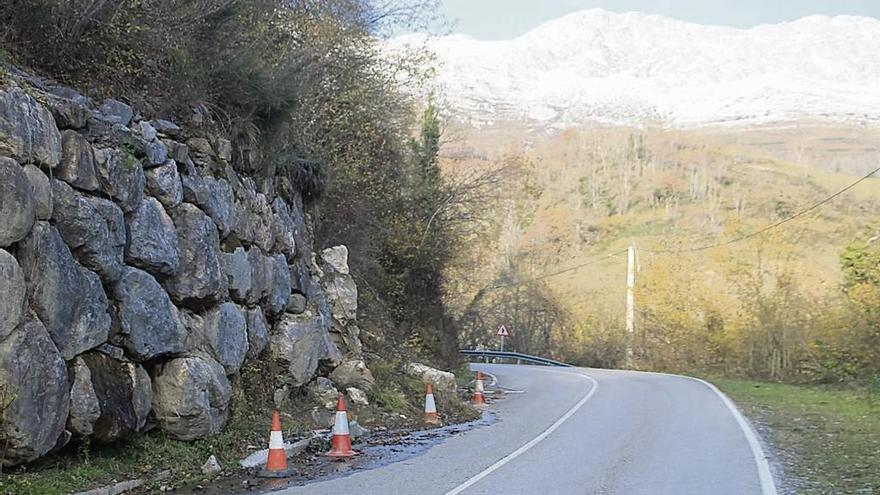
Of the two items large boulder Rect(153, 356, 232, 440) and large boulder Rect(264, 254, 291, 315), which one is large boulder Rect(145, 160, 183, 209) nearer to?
large boulder Rect(153, 356, 232, 440)

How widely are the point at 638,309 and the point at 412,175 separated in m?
20.5

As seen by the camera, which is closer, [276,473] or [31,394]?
[31,394]

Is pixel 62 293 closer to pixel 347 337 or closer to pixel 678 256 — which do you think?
pixel 347 337

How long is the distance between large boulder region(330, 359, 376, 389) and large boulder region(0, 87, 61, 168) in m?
7.97

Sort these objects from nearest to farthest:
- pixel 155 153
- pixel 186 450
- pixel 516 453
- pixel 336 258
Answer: pixel 186 450, pixel 155 153, pixel 516 453, pixel 336 258

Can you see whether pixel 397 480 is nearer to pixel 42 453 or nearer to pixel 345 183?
pixel 42 453

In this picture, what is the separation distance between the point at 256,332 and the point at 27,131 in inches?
222

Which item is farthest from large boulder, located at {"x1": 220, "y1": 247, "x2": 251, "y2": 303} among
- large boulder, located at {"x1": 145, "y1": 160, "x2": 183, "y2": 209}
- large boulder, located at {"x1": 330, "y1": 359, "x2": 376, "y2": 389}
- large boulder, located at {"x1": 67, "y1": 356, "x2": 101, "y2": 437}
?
large boulder, located at {"x1": 67, "y1": 356, "x2": 101, "y2": 437}

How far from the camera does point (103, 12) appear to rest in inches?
447

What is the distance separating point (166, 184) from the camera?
11.3 m

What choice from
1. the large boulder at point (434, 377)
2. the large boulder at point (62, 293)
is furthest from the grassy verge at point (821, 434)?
the large boulder at point (62, 293)

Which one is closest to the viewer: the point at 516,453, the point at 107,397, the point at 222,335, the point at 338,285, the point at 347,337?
the point at 107,397

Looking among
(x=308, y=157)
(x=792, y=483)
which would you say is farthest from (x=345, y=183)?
(x=792, y=483)

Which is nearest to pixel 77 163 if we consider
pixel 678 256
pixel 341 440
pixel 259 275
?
pixel 259 275
